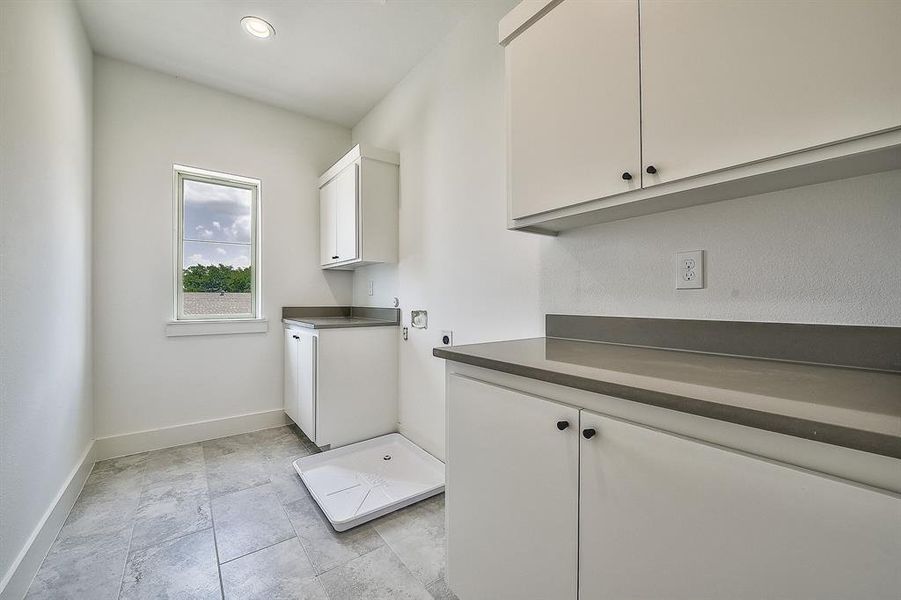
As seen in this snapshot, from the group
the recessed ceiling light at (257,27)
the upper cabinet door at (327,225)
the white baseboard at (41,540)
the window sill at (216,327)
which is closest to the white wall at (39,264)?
the white baseboard at (41,540)

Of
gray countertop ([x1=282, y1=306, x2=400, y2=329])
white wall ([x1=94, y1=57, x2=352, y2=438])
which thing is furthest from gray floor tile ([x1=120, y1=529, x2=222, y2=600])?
white wall ([x1=94, y1=57, x2=352, y2=438])

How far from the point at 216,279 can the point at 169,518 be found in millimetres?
1684

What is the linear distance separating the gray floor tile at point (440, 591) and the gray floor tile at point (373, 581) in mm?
18

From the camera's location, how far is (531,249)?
1.68 metres

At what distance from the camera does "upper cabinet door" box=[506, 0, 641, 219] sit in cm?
105

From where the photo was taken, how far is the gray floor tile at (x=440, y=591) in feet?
4.23

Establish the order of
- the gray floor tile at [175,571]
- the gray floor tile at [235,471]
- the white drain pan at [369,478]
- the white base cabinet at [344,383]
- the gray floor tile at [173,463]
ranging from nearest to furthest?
the gray floor tile at [175,571], the white drain pan at [369,478], the gray floor tile at [235,471], the gray floor tile at [173,463], the white base cabinet at [344,383]

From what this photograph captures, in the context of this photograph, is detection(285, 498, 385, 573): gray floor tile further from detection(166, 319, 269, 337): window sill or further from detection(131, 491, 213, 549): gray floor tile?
detection(166, 319, 269, 337): window sill

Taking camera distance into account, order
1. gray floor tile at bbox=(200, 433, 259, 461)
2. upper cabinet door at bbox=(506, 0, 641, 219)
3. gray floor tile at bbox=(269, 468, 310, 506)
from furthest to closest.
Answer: gray floor tile at bbox=(200, 433, 259, 461) → gray floor tile at bbox=(269, 468, 310, 506) → upper cabinet door at bbox=(506, 0, 641, 219)

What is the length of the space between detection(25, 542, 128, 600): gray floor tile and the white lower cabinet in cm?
124

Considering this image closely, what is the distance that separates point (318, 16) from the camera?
2053mm

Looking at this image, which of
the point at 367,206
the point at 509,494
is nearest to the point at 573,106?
the point at 509,494

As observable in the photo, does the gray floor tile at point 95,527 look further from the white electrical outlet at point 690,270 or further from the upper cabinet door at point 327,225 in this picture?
the white electrical outlet at point 690,270

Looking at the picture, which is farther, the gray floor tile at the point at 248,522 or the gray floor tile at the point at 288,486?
the gray floor tile at the point at 288,486
